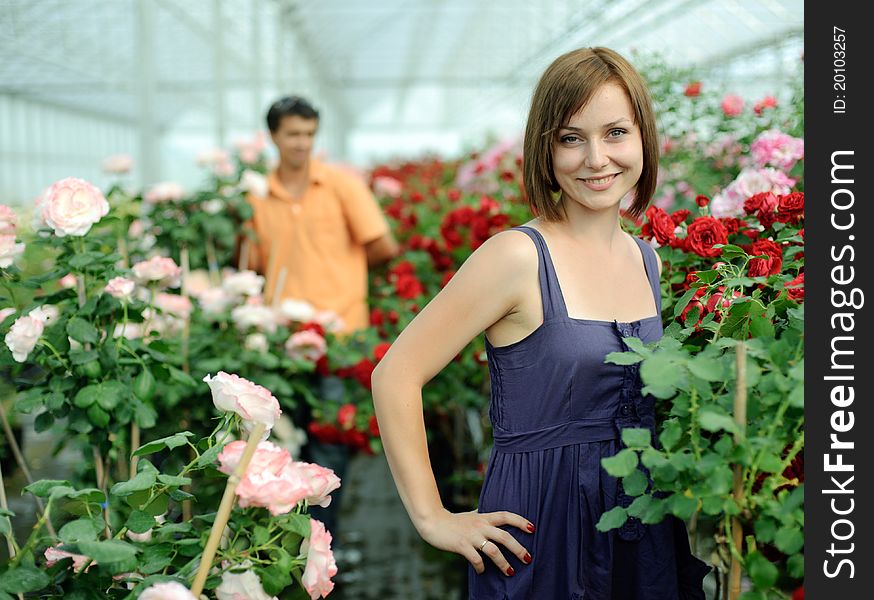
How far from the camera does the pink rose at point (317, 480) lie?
3.26 feet

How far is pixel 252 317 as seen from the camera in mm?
2521

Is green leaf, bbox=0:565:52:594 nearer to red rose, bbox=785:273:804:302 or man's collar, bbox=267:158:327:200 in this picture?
red rose, bbox=785:273:804:302

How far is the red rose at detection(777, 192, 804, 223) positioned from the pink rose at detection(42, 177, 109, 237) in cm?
115

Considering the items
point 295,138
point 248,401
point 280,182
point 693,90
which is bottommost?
point 248,401

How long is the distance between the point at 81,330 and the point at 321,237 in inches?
67.1

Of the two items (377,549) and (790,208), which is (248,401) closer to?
(790,208)

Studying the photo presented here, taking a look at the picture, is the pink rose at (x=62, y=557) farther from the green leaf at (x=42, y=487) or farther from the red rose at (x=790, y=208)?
the red rose at (x=790, y=208)

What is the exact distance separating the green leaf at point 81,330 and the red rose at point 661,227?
99 centimetres


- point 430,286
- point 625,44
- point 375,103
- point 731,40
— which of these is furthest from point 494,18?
point 430,286

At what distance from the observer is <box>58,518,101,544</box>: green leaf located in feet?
3.15

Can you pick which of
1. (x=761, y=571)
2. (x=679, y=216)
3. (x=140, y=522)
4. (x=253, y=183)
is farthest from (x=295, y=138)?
(x=761, y=571)

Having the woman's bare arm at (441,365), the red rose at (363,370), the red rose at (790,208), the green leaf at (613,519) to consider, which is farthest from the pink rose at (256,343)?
the green leaf at (613,519)

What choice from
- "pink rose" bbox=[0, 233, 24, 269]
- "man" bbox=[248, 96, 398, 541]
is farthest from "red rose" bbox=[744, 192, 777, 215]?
"man" bbox=[248, 96, 398, 541]
